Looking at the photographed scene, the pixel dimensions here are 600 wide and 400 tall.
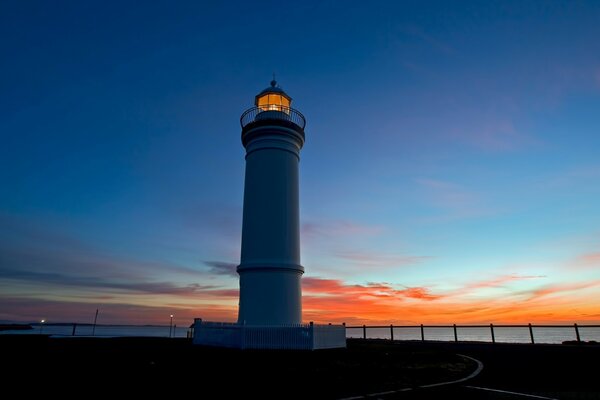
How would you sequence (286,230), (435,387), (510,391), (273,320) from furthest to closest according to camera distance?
1. (286,230)
2. (273,320)
3. (435,387)
4. (510,391)

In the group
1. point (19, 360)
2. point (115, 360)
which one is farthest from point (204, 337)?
point (19, 360)

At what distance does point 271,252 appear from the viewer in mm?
18188

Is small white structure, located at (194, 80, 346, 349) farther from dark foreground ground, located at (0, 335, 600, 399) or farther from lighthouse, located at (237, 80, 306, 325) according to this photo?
dark foreground ground, located at (0, 335, 600, 399)

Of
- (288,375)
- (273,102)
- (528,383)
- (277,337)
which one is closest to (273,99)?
(273,102)

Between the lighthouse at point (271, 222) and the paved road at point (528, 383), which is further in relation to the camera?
the lighthouse at point (271, 222)

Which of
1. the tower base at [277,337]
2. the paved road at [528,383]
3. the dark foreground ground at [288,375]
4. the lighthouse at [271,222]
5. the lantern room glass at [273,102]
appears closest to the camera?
the paved road at [528,383]

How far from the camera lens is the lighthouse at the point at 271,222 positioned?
58.0 ft

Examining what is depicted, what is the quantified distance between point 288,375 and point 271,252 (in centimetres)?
882

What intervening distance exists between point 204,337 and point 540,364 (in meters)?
13.6

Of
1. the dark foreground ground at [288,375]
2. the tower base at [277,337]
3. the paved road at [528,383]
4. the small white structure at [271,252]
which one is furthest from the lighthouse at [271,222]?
the paved road at [528,383]

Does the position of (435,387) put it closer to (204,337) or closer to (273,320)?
(273,320)

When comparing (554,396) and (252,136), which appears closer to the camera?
(554,396)

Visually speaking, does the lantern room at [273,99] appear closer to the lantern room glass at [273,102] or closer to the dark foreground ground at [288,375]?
the lantern room glass at [273,102]

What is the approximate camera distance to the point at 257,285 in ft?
58.4
